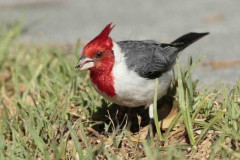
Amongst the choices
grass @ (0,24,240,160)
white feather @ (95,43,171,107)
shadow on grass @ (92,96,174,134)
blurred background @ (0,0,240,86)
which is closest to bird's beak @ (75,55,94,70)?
white feather @ (95,43,171,107)

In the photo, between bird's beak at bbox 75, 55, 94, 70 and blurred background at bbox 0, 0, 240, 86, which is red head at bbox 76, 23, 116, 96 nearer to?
bird's beak at bbox 75, 55, 94, 70

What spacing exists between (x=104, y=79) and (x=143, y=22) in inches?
145

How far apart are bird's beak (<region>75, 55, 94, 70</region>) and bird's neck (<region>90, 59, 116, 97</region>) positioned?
0.08 m

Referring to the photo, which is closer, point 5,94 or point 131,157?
point 131,157

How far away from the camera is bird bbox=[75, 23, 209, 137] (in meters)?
3.85

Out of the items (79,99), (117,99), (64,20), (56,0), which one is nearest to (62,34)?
(64,20)

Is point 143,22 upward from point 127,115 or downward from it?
upward

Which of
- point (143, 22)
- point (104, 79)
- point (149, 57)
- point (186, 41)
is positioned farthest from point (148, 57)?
point (143, 22)

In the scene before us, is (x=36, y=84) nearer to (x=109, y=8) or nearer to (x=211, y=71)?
(x=211, y=71)

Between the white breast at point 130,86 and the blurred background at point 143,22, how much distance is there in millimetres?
1419

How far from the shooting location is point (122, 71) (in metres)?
3.88

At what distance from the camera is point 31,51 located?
5.95 metres

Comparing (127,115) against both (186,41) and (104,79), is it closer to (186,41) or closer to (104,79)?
(104,79)

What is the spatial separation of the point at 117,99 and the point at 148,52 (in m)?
0.52
